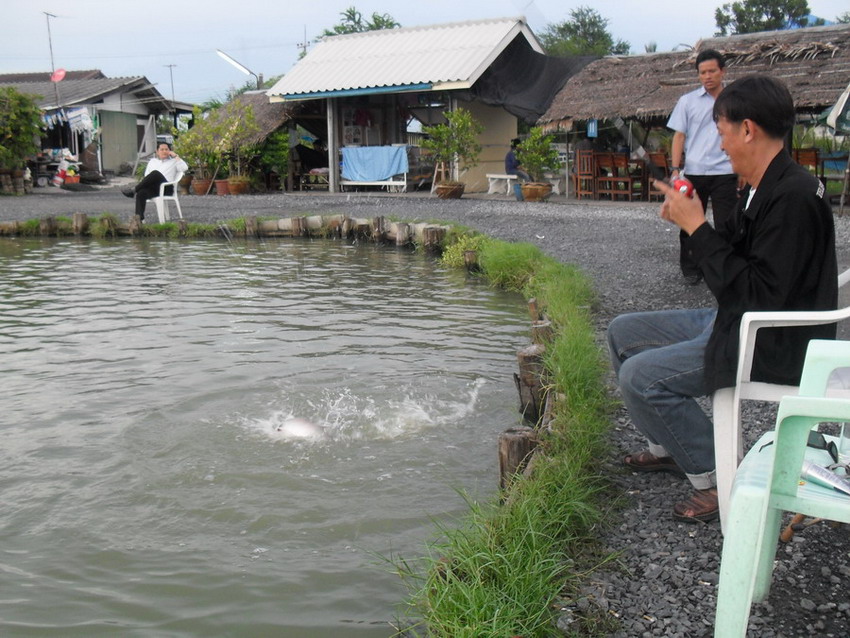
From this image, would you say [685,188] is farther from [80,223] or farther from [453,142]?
[453,142]

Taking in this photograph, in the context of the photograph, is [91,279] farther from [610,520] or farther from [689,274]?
[610,520]

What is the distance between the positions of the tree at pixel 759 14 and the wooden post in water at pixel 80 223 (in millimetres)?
35554

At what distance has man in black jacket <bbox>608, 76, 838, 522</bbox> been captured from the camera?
274cm

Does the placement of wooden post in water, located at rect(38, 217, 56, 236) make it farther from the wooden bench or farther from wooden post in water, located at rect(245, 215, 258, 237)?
the wooden bench

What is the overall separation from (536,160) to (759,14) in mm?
30519

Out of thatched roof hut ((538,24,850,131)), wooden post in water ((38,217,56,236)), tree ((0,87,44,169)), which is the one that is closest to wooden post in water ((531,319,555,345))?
thatched roof hut ((538,24,850,131))

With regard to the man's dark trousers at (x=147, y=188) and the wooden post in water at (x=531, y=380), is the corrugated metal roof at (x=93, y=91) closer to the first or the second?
the man's dark trousers at (x=147, y=188)

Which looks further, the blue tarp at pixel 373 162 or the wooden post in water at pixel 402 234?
the blue tarp at pixel 373 162

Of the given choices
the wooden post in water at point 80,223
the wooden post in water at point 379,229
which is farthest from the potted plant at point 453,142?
the wooden post in water at point 80,223

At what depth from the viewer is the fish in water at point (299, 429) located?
4.97 meters

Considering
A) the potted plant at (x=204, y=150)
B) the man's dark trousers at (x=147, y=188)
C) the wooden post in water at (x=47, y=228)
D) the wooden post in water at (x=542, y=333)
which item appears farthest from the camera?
the potted plant at (x=204, y=150)

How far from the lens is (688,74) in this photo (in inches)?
661

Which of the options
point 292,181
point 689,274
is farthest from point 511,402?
point 292,181

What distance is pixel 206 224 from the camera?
575 inches
